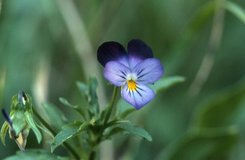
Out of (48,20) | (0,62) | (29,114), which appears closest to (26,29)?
(48,20)

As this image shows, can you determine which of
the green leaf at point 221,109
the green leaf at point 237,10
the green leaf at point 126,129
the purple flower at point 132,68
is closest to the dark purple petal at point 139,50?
the purple flower at point 132,68

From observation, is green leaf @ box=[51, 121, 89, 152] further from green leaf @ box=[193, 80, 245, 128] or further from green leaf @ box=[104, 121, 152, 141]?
green leaf @ box=[193, 80, 245, 128]

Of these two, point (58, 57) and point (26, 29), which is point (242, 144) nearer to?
point (58, 57)

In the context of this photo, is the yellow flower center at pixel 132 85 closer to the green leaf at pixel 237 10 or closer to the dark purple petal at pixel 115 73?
the dark purple petal at pixel 115 73

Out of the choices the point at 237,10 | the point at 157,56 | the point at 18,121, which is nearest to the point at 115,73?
the point at 18,121

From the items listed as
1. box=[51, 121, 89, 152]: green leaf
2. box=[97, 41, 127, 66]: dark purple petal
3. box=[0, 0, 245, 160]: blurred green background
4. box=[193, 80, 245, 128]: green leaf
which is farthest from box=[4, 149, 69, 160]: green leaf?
box=[193, 80, 245, 128]: green leaf

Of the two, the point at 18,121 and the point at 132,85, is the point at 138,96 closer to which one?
the point at 132,85

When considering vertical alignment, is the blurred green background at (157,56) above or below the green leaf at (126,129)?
above
